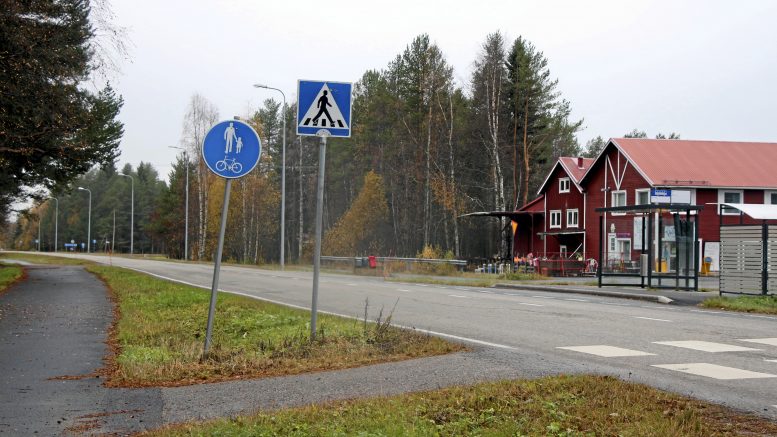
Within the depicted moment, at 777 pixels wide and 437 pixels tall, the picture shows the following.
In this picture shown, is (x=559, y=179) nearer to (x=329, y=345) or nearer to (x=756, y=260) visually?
(x=756, y=260)

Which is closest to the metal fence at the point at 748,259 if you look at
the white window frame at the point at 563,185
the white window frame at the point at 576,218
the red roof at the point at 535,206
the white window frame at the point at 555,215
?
the white window frame at the point at 576,218

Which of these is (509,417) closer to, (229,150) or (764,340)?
(229,150)

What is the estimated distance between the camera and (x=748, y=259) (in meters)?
20.5

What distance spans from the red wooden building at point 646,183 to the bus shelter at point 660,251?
1948 centimetres

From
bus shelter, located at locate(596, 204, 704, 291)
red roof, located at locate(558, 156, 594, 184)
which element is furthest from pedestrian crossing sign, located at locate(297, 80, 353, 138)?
red roof, located at locate(558, 156, 594, 184)

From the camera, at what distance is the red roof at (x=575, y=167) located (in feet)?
187

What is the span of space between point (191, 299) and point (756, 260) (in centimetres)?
1432

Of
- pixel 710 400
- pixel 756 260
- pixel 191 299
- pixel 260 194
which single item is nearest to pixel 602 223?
pixel 756 260

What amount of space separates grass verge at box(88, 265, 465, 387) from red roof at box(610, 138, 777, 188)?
39022mm

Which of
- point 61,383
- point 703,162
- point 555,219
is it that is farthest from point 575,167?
point 61,383

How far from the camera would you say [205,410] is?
654 centimetres

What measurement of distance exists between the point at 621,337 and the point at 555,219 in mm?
48060

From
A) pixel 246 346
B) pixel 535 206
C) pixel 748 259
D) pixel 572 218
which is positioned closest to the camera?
pixel 246 346

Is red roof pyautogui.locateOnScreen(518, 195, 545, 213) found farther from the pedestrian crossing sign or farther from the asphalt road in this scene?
the pedestrian crossing sign
